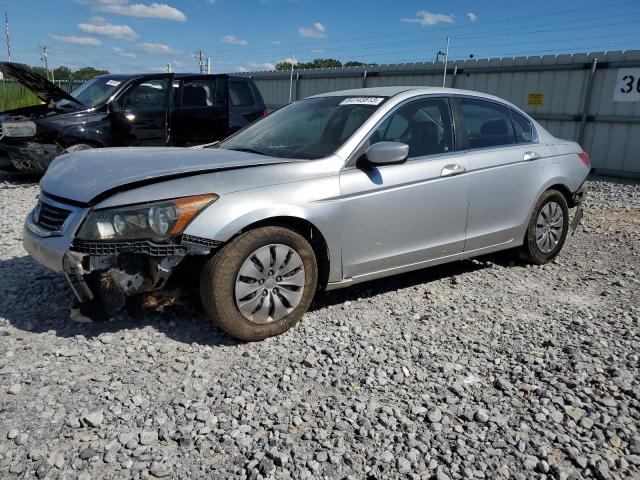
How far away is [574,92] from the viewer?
430 inches

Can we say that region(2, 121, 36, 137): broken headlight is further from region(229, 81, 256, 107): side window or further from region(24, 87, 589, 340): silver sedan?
region(24, 87, 589, 340): silver sedan

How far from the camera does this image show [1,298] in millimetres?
3936

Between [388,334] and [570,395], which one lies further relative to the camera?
[388,334]

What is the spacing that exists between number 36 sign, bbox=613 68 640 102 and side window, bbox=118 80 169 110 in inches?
333

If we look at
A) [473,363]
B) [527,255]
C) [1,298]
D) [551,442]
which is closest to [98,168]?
[1,298]

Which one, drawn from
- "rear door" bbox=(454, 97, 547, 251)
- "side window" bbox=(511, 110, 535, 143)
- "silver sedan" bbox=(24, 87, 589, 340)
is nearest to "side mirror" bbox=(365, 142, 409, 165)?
"silver sedan" bbox=(24, 87, 589, 340)

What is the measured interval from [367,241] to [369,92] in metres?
1.34

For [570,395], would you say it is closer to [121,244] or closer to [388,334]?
[388,334]

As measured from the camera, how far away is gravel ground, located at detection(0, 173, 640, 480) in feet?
7.71

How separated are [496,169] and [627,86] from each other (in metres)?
7.59

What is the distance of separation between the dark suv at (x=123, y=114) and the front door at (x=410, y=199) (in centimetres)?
544

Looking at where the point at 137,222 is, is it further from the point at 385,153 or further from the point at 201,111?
the point at 201,111

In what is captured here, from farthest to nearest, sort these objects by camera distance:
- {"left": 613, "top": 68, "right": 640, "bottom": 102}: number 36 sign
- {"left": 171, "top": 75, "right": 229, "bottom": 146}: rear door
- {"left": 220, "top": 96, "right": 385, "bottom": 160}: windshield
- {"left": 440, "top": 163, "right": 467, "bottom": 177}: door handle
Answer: {"left": 613, "top": 68, "right": 640, "bottom": 102}: number 36 sign
{"left": 171, "top": 75, "right": 229, "bottom": 146}: rear door
{"left": 440, "top": 163, "right": 467, "bottom": 177}: door handle
{"left": 220, "top": 96, "right": 385, "bottom": 160}: windshield

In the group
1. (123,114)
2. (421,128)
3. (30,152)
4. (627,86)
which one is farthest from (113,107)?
(627,86)
